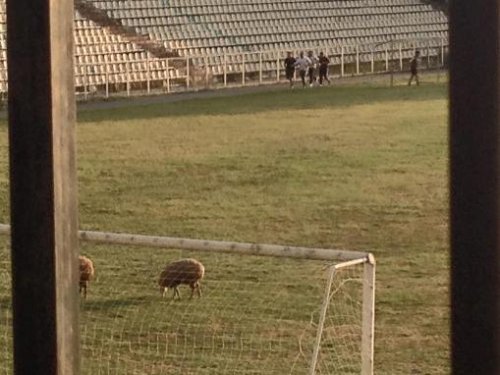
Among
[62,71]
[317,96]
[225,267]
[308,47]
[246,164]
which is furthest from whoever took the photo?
[308,47]

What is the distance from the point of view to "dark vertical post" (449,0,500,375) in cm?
205

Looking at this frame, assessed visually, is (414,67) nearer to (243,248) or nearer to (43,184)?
(243,248)

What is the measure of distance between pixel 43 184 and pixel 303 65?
103ft

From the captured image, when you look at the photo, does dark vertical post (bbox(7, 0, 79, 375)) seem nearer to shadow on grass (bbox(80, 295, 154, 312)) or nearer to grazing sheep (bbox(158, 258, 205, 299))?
shadow on grass (bbox(80, 295, 154, 312))

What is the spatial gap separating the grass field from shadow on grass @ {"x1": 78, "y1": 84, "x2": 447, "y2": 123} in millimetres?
95

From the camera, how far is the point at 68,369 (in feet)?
8.30

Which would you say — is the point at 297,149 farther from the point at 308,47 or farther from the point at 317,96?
the point at 308,47

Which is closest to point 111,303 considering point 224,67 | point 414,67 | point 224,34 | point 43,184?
point 43,184

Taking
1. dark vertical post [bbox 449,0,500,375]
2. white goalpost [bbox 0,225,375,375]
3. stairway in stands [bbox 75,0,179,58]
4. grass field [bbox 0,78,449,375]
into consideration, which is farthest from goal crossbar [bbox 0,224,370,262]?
stairway in stands [bbox 75,0,179,58]

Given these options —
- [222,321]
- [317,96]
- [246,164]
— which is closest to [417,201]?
[246,164]

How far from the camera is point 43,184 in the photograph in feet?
8.13

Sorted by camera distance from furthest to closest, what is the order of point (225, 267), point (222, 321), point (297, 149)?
point (297, 149)
point (225, 267)
point (222, 321)

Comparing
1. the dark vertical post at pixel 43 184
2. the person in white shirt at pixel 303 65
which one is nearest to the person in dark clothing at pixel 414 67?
the person in white shirt at pixel 303 65

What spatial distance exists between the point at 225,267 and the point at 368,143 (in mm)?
10341
